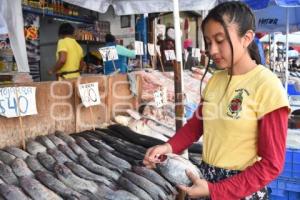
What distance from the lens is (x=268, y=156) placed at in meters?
1.38

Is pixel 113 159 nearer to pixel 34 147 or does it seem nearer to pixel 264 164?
pixel 34 147

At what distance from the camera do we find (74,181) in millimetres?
2588

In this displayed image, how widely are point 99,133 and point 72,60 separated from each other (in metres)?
2.57

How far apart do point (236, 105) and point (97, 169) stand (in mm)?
1608

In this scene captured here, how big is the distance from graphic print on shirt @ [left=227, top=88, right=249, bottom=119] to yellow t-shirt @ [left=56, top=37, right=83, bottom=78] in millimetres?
4534

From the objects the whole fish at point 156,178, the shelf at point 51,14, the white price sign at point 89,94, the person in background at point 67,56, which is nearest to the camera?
the whole fish at point 156,178

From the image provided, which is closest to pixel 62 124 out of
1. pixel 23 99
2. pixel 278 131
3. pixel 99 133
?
pixel 99 133

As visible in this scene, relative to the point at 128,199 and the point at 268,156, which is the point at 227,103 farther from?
the point at 128,199

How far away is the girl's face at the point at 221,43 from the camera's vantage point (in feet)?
4.73

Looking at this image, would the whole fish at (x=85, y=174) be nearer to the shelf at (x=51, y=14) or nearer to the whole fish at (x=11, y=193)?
the whole fish at (x=11, y=193)

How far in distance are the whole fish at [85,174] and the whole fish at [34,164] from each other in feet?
0.64

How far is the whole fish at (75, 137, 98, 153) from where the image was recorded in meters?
3.21

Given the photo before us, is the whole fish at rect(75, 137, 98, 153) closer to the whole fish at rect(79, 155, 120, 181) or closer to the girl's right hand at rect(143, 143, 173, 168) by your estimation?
the whole fish at rect(79, 155, 120, 181)

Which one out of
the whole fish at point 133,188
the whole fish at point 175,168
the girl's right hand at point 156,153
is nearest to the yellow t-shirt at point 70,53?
the whole fish at point 133,188
